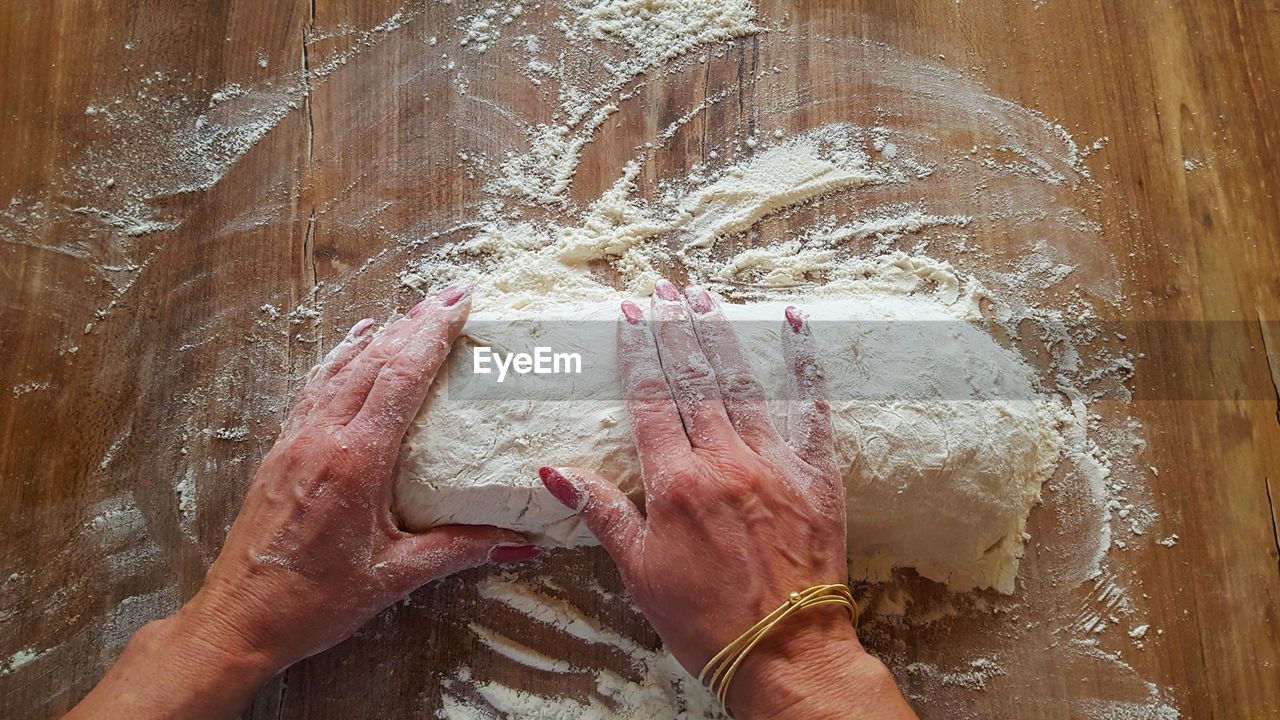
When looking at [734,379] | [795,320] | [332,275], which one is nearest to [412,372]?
[332,275]

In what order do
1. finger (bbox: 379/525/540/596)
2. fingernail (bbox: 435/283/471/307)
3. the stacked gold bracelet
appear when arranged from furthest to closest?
fingernail (bbox: 435/283/471/307), finger (bbox: 379/525/540/596), the stacked gold bracelet

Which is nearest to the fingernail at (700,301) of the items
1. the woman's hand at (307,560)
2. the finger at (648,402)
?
the finger at (648,402)

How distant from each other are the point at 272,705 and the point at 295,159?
1.18 meters

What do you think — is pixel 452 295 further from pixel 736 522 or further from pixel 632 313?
pixel 736 522

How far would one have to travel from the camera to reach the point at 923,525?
1.44 metres

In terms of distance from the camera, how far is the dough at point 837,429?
136 centimetres

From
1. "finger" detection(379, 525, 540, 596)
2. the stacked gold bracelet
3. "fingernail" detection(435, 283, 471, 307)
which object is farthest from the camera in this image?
"fingernail" detection(435, 283, 471, 307)

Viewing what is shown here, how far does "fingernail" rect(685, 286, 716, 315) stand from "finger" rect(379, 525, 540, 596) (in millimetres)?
559

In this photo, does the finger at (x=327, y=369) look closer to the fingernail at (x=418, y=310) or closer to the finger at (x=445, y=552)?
the fingernail at (x=418, y=310)

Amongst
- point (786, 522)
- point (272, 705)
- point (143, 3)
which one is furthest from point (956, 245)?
point (143, 3)

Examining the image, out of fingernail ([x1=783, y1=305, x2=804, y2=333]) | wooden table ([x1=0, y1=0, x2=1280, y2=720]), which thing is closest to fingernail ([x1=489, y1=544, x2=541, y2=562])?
wooden table ([x1=0, y1=0, x2=1280, y2=720])

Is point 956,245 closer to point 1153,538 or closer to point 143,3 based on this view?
point 1153,538

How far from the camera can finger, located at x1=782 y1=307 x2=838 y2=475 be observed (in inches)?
52.9

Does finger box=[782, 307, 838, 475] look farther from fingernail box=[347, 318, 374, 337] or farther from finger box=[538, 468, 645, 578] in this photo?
fingernail box=[347, 318, 374, 337]
